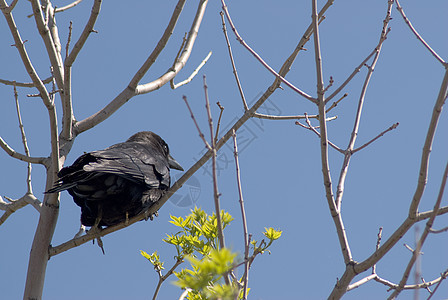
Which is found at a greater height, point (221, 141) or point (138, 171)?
point (138, 171)

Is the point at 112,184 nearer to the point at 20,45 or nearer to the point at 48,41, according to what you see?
the point at 48,41

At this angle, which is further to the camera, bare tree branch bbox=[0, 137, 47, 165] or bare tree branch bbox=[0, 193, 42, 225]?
bare tree branch bbox=[0, 193, 42, 225]

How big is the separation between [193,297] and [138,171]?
1.71 metres

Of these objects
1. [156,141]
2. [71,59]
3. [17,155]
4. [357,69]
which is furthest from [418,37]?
[156,141]

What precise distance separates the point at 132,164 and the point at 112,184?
1.13 feet

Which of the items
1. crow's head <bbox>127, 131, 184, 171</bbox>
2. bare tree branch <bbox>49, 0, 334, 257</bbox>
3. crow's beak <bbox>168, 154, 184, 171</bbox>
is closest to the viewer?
bare tree branch <bbox>49, 0, 334, 257</bbox>

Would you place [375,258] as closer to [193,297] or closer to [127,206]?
[193,297]

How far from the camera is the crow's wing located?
4.68 meters

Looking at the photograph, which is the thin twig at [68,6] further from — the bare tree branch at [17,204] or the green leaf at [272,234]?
the green leaf at [272,234]

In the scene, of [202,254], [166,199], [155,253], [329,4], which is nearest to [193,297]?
[202,254]

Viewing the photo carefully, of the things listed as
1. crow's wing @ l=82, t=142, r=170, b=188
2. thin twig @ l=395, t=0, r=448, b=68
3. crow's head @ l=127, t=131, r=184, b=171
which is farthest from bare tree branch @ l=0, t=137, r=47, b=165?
thin twig @ l=395, t=0, r=448, b=68

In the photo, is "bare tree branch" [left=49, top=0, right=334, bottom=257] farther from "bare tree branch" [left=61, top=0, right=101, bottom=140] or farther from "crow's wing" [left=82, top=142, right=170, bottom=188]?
"bare tree branch" [left=61, top=0, right=101, bottom=140]

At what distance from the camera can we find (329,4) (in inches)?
150

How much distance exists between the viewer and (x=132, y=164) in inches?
202
